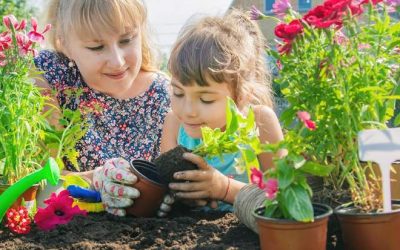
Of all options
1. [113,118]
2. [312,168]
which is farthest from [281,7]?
[113,118]

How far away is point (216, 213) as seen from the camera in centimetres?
173

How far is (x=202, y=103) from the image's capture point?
1.99 meters

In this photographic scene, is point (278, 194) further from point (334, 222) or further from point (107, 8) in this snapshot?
point (107, 8)

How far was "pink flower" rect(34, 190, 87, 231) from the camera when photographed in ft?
5.13

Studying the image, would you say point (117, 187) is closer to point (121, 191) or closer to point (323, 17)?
point (121, 191)

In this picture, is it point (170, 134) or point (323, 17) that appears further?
point (170, 134)

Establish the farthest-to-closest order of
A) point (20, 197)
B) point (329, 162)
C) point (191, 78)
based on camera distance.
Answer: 1. point (191, 78)
2. point (20, 197)
3. point (329, 162)

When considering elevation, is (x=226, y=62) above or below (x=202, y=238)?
above

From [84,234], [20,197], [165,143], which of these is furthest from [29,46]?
[165,143]

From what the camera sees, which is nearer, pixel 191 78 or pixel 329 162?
pixel 329 162

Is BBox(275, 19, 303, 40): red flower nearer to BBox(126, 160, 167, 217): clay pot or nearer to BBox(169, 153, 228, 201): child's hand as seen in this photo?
BBox(169, 153, 228, 201): child's hand

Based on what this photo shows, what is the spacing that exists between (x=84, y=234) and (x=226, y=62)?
84 centimetres

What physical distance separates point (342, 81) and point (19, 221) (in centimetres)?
97

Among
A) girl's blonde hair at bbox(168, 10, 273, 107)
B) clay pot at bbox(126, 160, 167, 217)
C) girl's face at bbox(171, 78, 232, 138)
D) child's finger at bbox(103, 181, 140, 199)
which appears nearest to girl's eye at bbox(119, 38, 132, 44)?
girl's blonde hair at bbox(168, 10, 273, 107)
